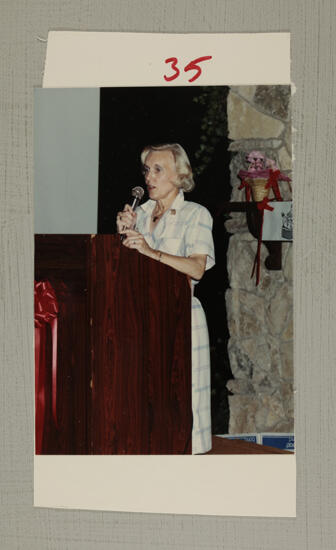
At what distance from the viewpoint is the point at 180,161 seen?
107cm

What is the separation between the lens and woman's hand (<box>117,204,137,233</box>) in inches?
42.4

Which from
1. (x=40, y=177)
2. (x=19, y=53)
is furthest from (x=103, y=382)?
(x=19, y=53)

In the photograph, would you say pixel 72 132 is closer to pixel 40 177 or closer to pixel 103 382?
pixel 40 177

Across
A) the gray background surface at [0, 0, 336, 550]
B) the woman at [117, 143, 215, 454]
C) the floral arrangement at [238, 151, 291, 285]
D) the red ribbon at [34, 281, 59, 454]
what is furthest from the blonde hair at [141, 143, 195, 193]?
the red ribbon at [34, 281, 59, 454]

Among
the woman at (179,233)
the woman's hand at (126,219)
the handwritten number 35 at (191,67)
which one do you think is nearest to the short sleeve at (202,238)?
the woman at (179,233)

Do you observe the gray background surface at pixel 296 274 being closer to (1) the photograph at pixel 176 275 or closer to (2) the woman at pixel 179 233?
(1) the photograph at pixel 176 275

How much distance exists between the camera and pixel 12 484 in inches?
43.5

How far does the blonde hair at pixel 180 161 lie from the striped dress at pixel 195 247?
0.08 feet

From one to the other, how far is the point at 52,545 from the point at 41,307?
481mm

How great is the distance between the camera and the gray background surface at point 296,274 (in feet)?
3.57

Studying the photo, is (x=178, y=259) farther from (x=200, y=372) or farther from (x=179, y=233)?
(x=200, y=372)

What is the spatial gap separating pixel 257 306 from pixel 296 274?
104 millimetres

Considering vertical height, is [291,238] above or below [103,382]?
above

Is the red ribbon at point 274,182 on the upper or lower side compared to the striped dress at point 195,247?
upper
